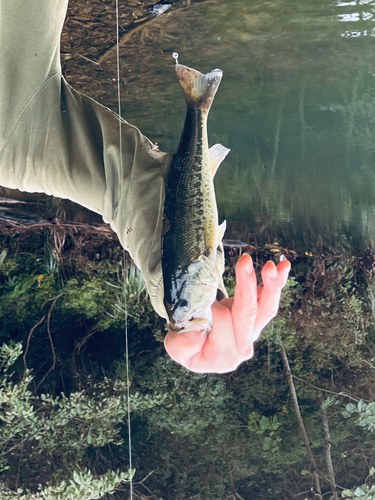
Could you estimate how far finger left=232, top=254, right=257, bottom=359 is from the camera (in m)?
0.84

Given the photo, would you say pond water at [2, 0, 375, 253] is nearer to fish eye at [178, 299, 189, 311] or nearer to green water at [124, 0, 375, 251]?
green water at [124, 0, 375, 251]

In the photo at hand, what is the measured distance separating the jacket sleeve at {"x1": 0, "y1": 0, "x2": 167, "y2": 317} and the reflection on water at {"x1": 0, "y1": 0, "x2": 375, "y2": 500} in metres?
0.17

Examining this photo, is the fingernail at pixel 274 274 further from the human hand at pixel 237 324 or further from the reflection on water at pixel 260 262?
the reflection on water at pixel 260 262

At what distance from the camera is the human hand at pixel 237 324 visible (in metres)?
0.86

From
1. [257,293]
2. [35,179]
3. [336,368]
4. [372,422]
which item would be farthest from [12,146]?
[372,422]

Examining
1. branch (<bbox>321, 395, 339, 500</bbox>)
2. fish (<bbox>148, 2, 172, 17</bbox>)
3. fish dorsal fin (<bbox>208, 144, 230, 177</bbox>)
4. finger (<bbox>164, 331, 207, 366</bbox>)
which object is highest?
fish (<bbox>148, 2, 172, 17</bbox>)

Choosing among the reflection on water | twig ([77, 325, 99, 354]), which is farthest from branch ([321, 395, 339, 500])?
twig ([77, 325, 99, 354])

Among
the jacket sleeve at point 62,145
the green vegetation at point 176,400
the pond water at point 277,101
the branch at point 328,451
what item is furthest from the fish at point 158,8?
the branch at point 328,451

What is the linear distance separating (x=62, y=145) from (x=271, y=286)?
62 cm

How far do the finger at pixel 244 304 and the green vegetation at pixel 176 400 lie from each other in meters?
0.22

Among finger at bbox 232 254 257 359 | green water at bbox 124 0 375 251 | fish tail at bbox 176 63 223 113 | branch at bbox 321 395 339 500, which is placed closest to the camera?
finger at bbox 232 254 257 359

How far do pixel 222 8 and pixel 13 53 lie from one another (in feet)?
2.26

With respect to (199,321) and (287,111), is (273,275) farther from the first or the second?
(287,111)

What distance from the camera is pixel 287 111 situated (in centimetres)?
140
